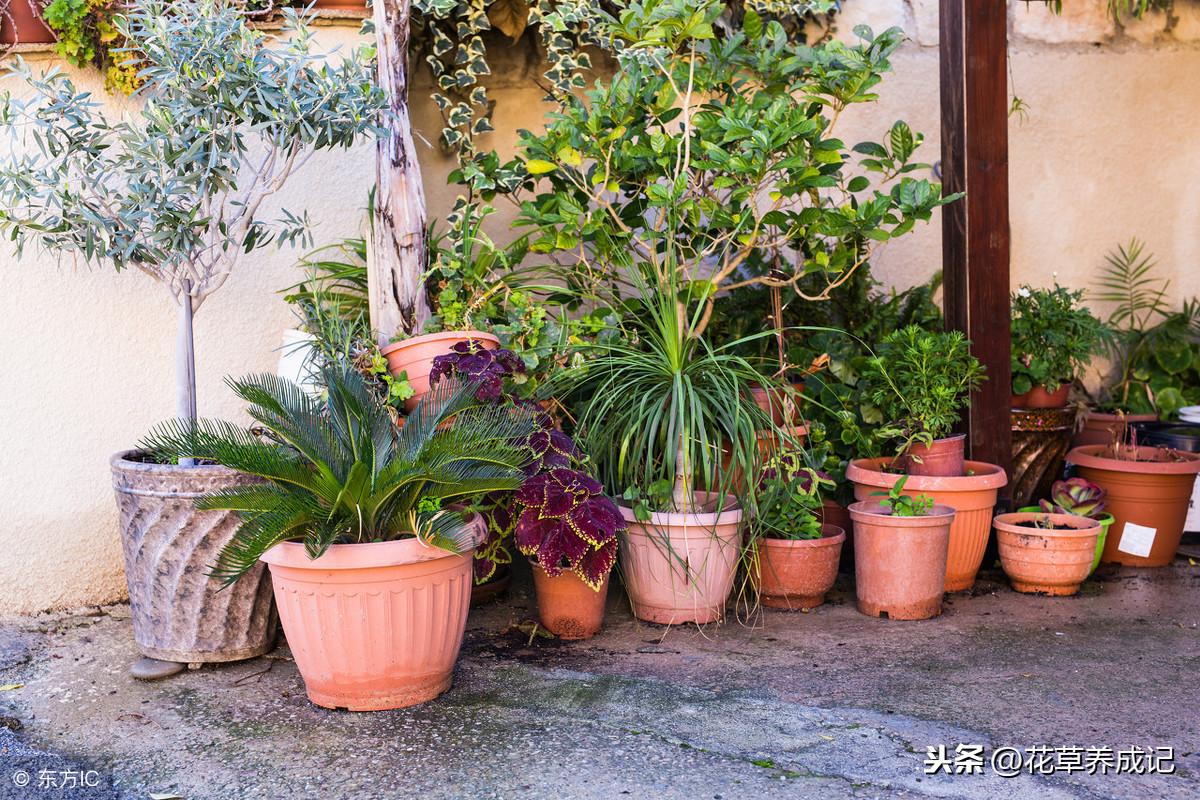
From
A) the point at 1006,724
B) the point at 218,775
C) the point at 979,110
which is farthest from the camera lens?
the point at 979,110

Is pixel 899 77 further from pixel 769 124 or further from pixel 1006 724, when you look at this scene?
pixel 1006 724

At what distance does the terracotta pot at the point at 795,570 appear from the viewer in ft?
10.9

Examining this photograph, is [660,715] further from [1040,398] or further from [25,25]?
[25,25]

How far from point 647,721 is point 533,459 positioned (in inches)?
31.6

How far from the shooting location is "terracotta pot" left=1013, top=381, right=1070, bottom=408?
4.17 meters

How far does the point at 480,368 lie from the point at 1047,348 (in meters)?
2.68

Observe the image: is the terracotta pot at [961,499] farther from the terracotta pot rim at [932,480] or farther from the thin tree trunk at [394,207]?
the thin tree trunk at [394,207]

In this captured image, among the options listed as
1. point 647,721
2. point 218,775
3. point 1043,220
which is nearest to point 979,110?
point 1043,220

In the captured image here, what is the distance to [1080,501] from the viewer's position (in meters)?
3.71

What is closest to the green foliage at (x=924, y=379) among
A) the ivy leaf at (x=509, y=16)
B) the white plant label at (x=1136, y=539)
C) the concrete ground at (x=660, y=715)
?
the concrete ground at (x=660, y=715)

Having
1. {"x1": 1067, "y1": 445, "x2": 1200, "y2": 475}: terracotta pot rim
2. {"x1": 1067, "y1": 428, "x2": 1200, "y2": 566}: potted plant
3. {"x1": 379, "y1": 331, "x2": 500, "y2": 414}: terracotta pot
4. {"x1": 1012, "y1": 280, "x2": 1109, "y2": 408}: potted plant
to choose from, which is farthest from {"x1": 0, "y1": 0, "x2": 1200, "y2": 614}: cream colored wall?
{"x1": 1067, "y1": 428, "x2": 1200, "y2": 566}: potted plant

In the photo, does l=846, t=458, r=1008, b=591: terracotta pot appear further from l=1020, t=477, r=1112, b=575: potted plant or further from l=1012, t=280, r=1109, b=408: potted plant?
l=1012, t=280, r=1109, b=408: potted plant

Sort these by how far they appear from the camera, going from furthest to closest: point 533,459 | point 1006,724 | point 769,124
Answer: point 769,124 < point 533,459 < point 1006,724

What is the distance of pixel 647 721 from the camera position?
2.46 metres
